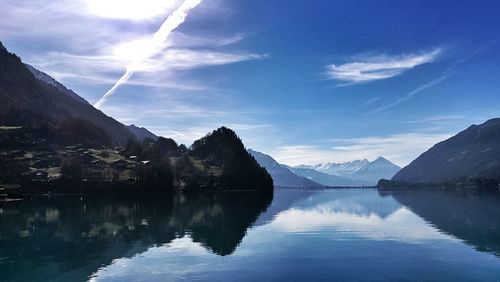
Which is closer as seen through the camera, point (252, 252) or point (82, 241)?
point (252, 252)

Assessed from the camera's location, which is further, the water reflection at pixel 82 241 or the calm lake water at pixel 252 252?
the water reflection at pixel 82 241

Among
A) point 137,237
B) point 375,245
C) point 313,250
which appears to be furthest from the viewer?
point 137,237

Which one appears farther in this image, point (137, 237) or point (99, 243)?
point (137, 237)

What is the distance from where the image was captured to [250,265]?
214 feet

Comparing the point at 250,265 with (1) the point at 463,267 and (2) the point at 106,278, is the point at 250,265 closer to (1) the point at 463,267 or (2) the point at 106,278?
(2) the point at 106,278

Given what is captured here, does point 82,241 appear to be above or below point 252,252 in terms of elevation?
below

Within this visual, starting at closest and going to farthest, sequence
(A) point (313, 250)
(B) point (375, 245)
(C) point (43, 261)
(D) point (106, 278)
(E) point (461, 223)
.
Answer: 1. (D) point (106, 278)
2. (C) point (43, 261)
3. (A) point (313, 250)
4. (B) point (375, 245)
5. (E) point (461, 223)

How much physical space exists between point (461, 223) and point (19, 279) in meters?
116

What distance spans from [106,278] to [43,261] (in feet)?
65.0

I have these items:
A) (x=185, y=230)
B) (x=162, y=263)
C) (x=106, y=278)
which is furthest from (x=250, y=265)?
(x=185, y=230)

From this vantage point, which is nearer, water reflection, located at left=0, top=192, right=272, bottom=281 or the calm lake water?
the calm lake water

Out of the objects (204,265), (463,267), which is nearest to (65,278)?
(204,265)

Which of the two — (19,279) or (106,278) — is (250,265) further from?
(19,279)

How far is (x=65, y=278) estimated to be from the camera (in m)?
57.9
